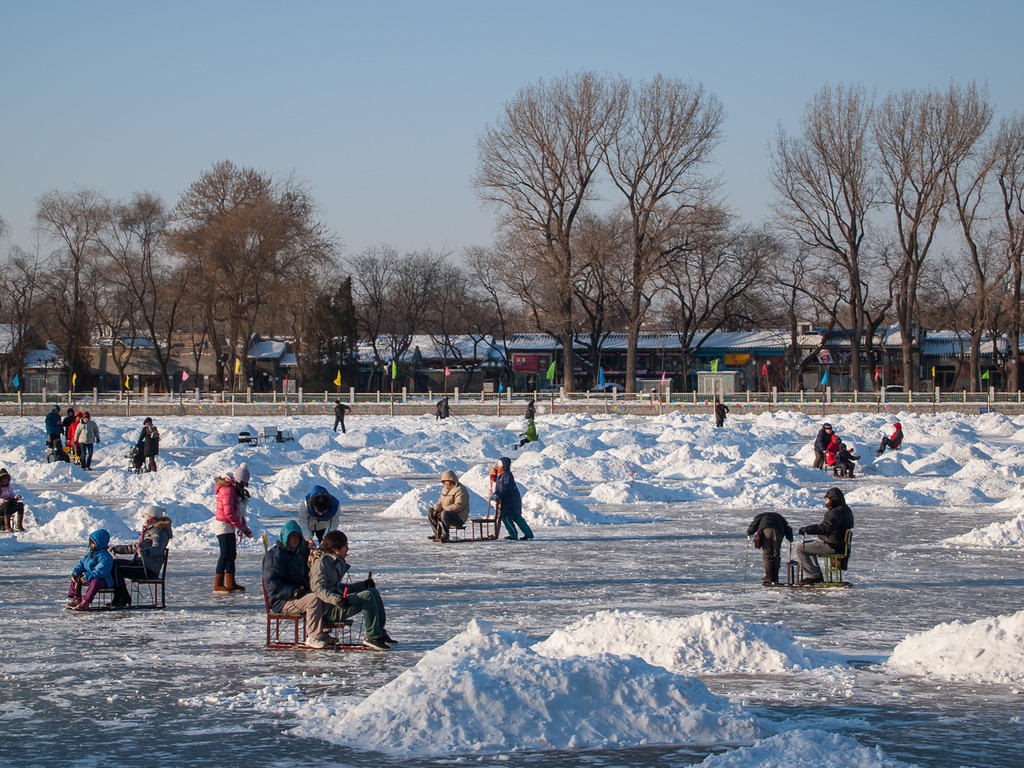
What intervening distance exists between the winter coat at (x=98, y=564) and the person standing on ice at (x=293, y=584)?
7.75ft

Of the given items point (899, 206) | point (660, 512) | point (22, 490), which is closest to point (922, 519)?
point (660, 512)

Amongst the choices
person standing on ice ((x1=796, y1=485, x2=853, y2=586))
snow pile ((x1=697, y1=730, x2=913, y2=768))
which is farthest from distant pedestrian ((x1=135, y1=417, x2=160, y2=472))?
snow pile ((x1=697, y1=730, x2=913, y2=768))

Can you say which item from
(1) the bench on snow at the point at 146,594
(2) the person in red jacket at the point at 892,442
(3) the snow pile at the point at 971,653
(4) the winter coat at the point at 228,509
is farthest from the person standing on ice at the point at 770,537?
(2) the person in red jacket at the point at 892,442

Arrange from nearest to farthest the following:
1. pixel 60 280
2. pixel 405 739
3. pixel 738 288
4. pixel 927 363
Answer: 1. pixel 405 739
2. pixel 738 288
3. pixel 60 280
4. pixel 927 363

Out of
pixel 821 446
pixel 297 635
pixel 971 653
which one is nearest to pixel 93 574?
pixel 297 635

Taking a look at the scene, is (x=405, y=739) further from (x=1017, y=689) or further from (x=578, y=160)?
(x=578, y=160)

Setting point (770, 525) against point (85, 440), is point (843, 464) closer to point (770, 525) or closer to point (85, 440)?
point (770, 525)

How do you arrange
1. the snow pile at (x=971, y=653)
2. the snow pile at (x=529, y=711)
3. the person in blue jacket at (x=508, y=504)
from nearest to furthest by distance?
the snow pile at (x=529, y=711) < the snow pile at (x=971, y=653) < the person in blue jacket at (x=508, y=504)

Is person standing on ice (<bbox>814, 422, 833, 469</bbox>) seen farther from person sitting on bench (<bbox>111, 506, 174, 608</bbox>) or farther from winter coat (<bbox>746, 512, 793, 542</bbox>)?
person sitting on bench (<bbox>111, 506, 174, 608</bbox>)

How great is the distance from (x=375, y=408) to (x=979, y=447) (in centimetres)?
3356

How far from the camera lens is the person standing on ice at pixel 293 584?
1017 cm

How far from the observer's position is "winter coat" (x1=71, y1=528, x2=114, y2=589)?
478 inches

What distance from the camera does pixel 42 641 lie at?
10.6 metres

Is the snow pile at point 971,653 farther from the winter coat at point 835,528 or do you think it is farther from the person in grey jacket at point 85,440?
the person in grey jacket at point 85,440
